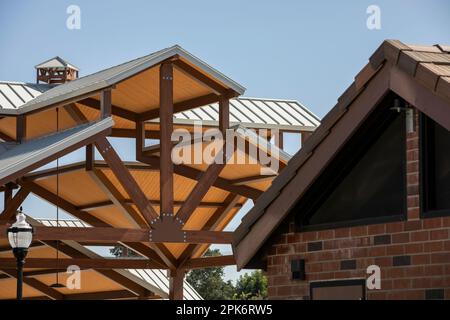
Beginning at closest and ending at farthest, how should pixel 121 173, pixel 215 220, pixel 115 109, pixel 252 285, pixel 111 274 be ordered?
pixel 121 173, pixel 115 109, pixel 111 274, pixel 215 220, pixel 252 285

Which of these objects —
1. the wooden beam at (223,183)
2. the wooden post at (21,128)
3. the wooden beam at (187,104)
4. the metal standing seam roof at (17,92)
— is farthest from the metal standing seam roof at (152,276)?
the wooden post at (21,128)

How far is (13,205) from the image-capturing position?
104 feet

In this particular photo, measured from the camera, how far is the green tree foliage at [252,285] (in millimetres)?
88438

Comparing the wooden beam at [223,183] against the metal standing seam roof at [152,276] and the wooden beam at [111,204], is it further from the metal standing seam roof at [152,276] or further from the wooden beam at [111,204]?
the metal standing seam roof at [152,276]

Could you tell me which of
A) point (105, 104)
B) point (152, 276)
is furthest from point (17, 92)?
point (152, 276)

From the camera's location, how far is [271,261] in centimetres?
1221

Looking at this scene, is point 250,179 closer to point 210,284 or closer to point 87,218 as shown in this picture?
point 87,218

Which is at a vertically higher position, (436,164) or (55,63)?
(55,63)

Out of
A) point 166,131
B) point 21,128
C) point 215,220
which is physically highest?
point 21,128

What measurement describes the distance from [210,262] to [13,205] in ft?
20.2

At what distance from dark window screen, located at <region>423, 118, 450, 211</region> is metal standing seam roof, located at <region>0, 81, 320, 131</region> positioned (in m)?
20.9

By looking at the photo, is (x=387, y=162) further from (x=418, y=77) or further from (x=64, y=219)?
(x=64, y=219)

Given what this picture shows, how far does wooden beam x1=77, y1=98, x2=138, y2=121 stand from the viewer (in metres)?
30.1
